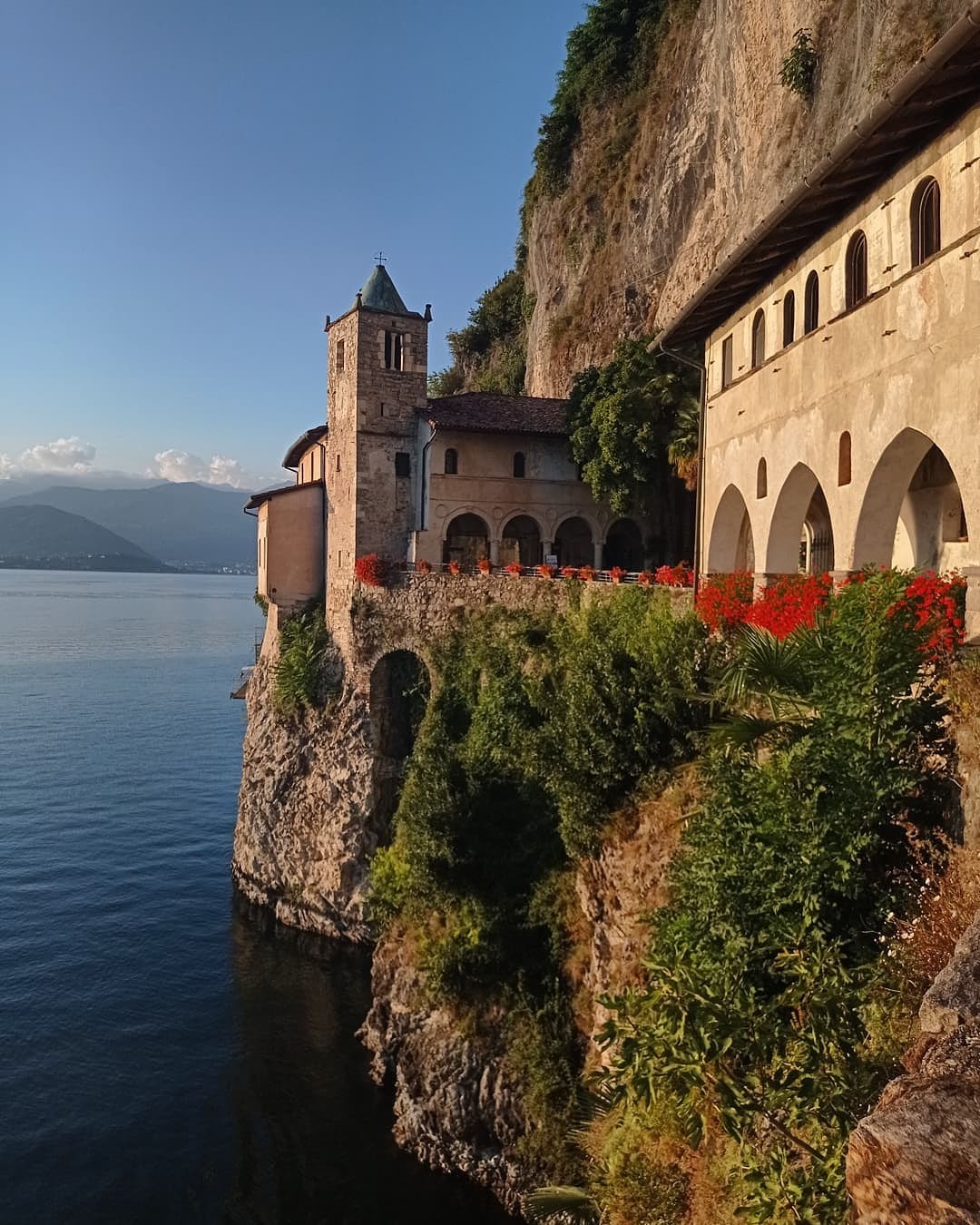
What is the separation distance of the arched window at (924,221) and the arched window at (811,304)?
3495mm

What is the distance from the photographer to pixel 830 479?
628 inches

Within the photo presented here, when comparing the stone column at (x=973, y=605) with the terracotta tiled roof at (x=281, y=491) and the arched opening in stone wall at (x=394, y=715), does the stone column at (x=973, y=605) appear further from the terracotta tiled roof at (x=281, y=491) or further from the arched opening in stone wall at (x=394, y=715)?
the terracotta tiled roof at (x=281, y=491)

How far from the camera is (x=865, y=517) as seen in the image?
14.7 m

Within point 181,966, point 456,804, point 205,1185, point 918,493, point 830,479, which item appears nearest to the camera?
point 830,479

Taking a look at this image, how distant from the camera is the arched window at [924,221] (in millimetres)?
12938

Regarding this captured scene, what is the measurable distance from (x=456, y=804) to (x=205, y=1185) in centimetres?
1070

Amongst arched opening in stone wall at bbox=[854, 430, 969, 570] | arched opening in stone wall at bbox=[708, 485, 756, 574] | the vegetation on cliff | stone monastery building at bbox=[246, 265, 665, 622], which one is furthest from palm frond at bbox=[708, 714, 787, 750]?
stone monastery building at bbox=[246, 265, 665, 622]

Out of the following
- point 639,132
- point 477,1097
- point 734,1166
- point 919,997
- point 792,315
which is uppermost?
point 639,132

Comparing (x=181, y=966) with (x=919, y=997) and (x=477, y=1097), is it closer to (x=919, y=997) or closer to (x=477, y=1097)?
(x=477, y=1097)

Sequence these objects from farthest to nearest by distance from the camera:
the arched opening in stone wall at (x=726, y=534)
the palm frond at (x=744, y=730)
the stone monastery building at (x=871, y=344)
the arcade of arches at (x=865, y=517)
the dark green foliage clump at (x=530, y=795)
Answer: the arched opening in stone wall at (x=726, y=534) → the dark green foliage clump at (x=530, y=795) → the arcade of arches at (x=865, y=517) → the stone monastery building at (x=871, y=344) → the palm frond at (x=744, y=730)

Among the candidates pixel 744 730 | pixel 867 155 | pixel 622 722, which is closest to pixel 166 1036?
pixel 622 722

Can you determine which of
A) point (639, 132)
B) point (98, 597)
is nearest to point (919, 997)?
point (639, 132)

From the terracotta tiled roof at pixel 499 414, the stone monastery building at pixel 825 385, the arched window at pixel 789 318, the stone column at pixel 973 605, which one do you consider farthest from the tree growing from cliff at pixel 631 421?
the stone column at pixel 973 605

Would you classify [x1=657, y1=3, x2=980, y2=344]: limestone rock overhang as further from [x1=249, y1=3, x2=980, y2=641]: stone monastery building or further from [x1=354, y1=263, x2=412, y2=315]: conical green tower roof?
[x1=354, y1=263, x2=412, y2=315]: conical green tower roof
